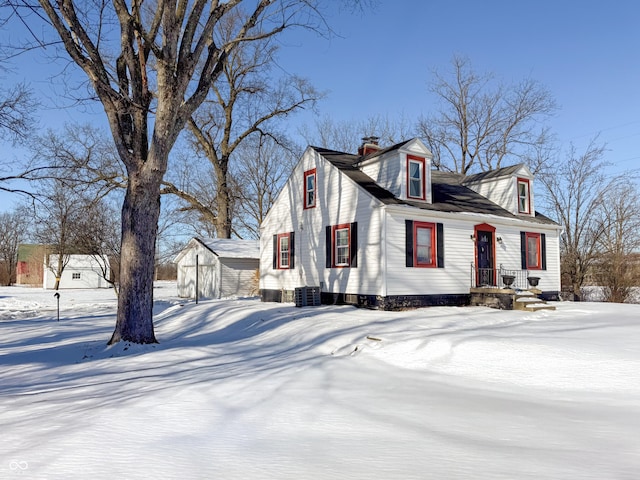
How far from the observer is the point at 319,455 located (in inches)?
141

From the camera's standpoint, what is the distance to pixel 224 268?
26734 mm

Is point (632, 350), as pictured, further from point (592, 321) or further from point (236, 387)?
point (236, 387)

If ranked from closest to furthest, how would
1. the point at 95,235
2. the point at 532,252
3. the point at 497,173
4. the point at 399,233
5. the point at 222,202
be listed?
the point at 399,233 → the point at 532,252 → the point at 497,173 → the point at 95,235 → the point at 222,202

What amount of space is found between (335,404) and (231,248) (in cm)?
2310

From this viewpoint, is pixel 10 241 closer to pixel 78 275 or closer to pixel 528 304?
pixel 78 275

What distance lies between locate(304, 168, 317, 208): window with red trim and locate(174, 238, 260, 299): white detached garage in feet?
31.3

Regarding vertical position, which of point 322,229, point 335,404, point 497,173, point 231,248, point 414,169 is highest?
point 497,173

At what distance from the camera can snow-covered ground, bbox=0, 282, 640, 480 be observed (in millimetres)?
3395

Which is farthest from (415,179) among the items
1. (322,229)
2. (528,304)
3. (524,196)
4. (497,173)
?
(524,196)

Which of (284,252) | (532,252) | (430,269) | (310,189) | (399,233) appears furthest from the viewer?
(284,252)

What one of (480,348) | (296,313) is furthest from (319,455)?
(296,313)

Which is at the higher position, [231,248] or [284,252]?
[231,248]

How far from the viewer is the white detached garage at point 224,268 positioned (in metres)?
26.7

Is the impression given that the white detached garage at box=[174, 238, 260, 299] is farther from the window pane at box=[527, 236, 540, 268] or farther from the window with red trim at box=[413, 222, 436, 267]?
the window pane at box=[527, 236, 540, 268]
